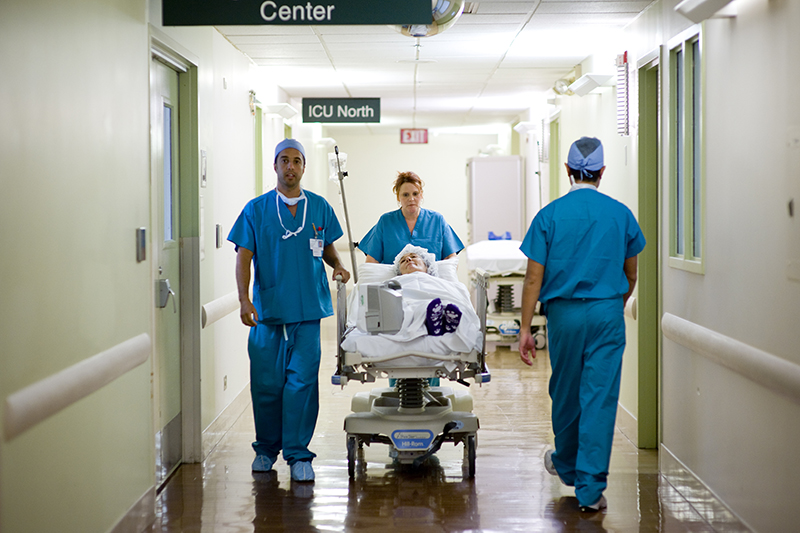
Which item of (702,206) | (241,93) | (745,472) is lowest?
(745,472)

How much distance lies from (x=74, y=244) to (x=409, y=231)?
2173 mm

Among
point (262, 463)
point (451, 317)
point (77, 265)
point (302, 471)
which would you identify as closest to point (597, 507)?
point (451, 317)

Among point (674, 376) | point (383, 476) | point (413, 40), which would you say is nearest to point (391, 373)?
point (383, 476)

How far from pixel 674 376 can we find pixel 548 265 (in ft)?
3.32

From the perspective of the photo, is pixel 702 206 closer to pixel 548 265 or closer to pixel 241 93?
pixel 548 265

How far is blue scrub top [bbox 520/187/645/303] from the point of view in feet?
11.0

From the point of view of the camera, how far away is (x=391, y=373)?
3543 millimetres

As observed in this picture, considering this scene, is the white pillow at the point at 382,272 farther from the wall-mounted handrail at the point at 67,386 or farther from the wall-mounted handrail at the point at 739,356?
the wall-mounted handrail at the point at 67,386

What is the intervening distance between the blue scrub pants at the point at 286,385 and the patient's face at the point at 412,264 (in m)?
0.52

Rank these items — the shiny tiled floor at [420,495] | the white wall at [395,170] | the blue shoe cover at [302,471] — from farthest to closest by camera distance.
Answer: the white wall at [395,170] → the blue shoe cover at [302,471] → the shiny tiled floor at [420,495]

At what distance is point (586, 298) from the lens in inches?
132

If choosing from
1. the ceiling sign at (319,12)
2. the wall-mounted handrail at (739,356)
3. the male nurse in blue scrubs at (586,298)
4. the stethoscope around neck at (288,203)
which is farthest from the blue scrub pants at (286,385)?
the wall-mounted handrail at (739,356)

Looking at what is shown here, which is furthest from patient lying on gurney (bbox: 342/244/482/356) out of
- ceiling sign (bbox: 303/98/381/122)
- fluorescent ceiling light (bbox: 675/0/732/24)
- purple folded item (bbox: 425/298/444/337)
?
ceiling sign (bbox: 303/98/381/122)

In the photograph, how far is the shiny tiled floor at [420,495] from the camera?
3.34 m
